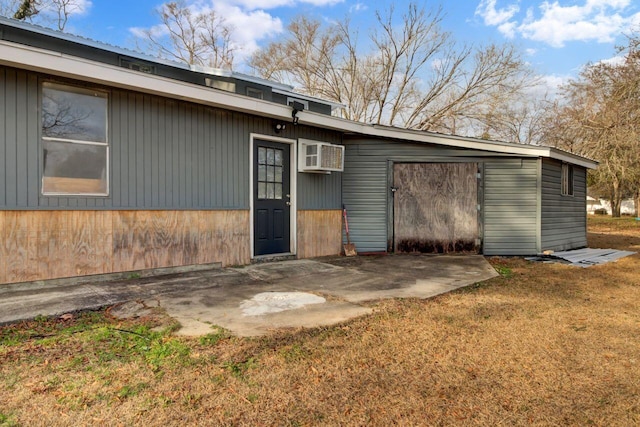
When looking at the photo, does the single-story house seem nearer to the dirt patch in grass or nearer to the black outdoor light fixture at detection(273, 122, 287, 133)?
the black outdoor light fixture at detection(273, 122, 287, 133)

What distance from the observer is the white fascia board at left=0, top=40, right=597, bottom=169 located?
3.97 m

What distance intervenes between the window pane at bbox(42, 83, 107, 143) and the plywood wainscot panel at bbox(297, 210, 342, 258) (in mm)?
3366

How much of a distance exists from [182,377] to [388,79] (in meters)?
19.8

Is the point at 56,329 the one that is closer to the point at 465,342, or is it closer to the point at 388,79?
the point at 465,342

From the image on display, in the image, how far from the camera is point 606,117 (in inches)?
598

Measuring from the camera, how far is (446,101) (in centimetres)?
2003

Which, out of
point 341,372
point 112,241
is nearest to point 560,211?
point 341,372

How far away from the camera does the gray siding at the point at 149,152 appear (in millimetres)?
4125

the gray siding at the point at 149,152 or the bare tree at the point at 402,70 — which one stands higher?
the bare tree at the point at 402,70

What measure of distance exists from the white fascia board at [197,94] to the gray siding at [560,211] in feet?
1.50

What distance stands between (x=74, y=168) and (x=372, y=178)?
5.12 meters

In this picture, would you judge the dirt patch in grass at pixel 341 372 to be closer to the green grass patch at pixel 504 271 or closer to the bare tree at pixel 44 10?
the green grass patch at pixel 504 271

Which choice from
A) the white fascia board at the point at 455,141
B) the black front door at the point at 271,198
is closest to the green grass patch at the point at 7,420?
the black front door at the point at 271,198

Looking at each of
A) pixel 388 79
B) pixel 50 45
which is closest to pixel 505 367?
pixel 50 45
